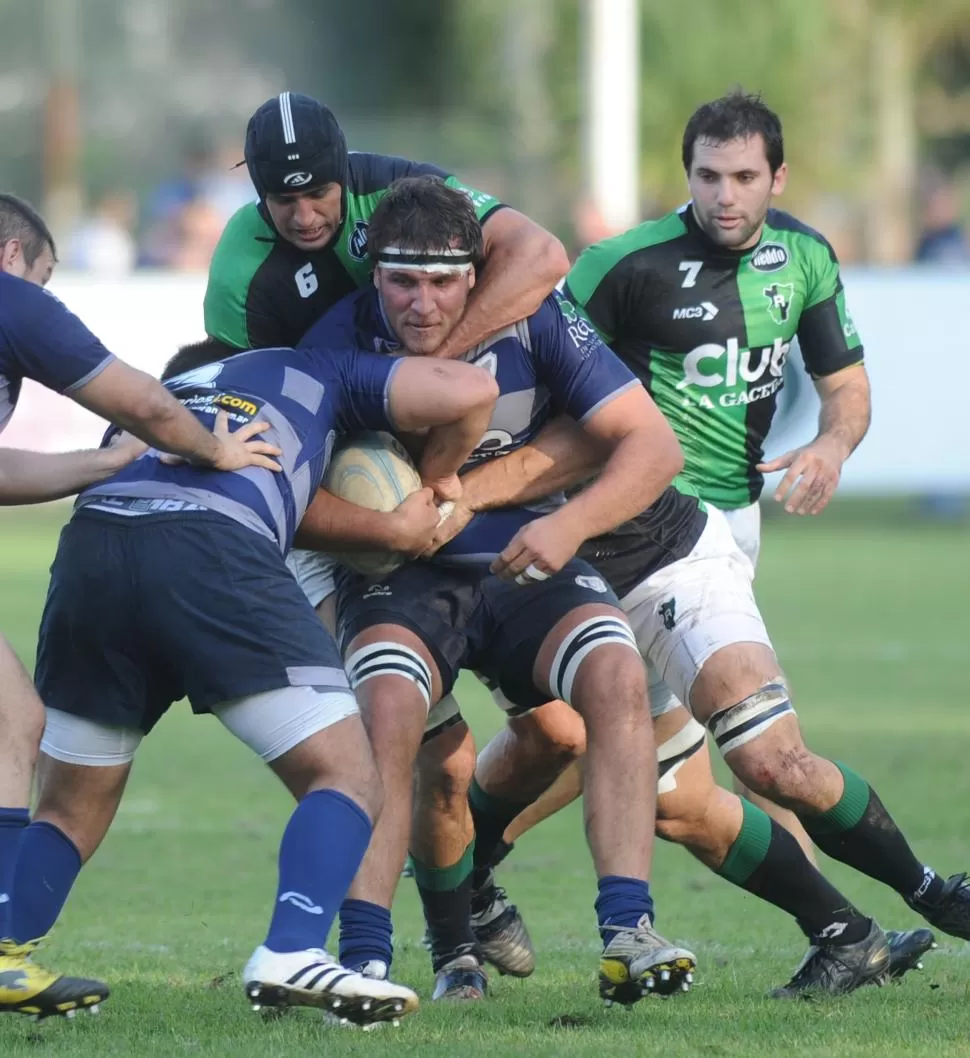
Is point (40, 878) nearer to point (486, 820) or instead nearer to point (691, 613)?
point (486, 820)

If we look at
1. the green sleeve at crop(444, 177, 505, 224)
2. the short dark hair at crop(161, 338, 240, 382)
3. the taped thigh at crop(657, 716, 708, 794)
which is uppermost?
the green sleeve at crop(444, 177, 505, 224)

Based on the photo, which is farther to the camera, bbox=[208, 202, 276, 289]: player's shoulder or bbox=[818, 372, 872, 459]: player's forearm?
bbox=[818, 372, 872, 459]: player's forearm

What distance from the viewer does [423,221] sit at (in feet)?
18.9

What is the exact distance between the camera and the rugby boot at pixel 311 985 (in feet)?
15.9

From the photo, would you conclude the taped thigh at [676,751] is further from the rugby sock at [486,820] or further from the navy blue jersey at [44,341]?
the navy blue jersey at [44,341]

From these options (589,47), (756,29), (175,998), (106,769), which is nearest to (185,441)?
(106,769)

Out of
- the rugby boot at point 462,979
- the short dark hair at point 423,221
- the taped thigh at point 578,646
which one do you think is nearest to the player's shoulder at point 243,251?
the short dark hair at point 423,221

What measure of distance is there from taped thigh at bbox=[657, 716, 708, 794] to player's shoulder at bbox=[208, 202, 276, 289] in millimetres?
1840

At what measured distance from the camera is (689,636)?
612cm

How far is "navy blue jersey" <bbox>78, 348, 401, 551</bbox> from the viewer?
17.5 feet

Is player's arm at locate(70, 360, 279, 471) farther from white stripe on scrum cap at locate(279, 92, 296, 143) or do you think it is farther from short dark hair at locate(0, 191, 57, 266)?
white stripe on scrum cap at locate(279, 92, 296, 143)

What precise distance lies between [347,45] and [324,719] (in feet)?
114

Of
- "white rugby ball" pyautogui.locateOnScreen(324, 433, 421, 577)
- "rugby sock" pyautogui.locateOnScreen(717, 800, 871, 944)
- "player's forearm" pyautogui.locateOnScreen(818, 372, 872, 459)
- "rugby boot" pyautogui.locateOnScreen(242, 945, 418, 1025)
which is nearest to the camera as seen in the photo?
Answer: "rugby boot" pyautogui.locateOnScreen(242, 945, 418, 1025)

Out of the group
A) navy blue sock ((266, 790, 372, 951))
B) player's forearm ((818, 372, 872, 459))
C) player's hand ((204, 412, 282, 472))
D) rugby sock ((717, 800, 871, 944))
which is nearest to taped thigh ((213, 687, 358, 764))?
navy blue sock ((266, 790, 372, 951))
